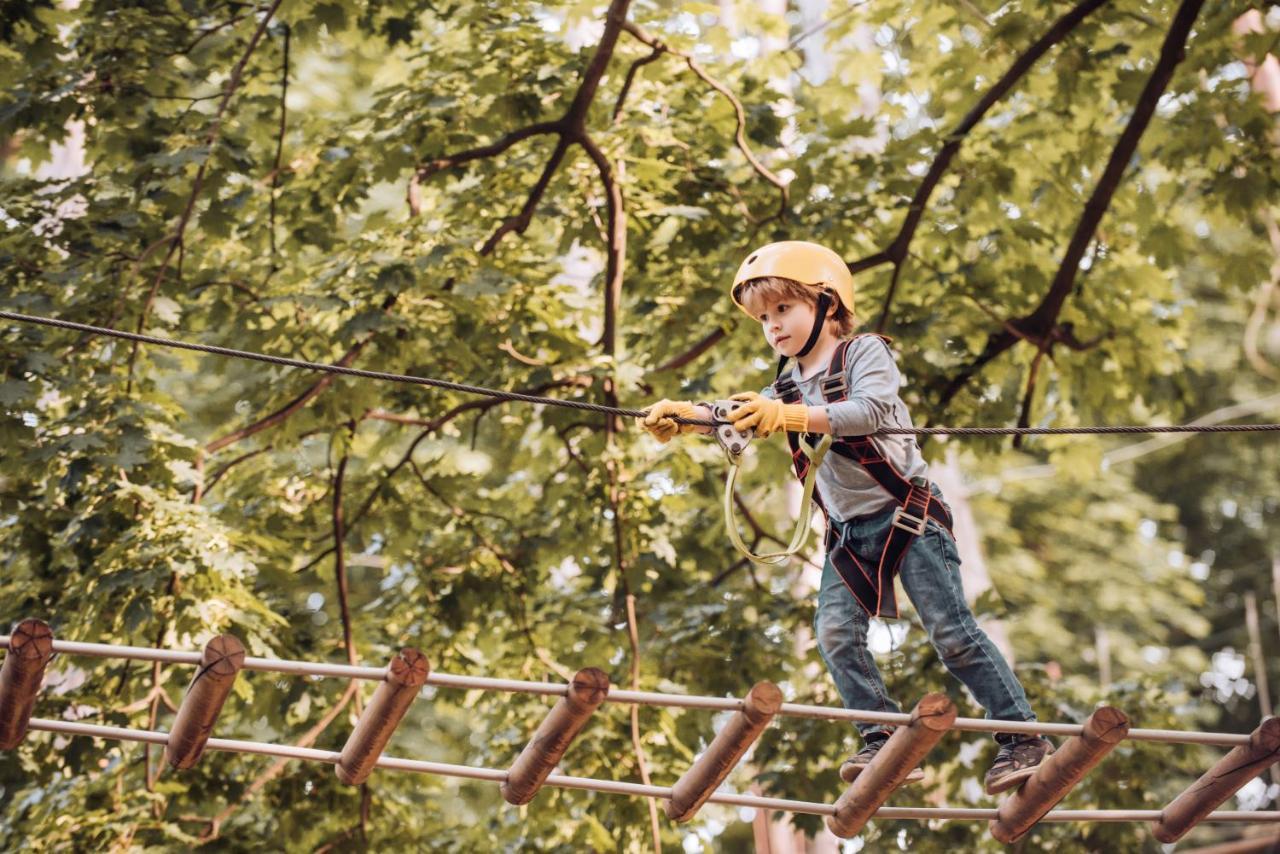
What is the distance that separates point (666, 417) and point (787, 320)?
1.44 feet

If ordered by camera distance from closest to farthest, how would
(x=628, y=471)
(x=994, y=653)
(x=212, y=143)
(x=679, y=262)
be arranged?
1. (x=994, y=653)
2. (x=212, y=143)
3. (x=628, y=471)
4. (x=679, y=262)

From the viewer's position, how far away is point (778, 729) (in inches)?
276

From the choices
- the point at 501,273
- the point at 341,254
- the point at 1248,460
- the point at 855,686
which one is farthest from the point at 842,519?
the point at 1248,460

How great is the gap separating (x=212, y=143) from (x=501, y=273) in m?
1.18

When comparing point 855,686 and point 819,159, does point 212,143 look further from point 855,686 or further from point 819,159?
point 855,686

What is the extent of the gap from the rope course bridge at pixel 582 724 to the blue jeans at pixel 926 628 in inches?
7.2

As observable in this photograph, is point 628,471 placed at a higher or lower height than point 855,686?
higher

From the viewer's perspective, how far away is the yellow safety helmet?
402 centimetres

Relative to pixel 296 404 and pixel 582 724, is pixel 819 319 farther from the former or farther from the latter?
pixel 296 404

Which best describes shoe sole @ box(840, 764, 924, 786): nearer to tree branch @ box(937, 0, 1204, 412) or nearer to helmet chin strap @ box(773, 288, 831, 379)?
helmet chin strap @ box(773, 288, 831, 379)

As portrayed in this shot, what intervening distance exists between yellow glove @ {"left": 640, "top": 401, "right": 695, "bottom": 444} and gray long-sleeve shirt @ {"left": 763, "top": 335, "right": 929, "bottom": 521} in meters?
0.35

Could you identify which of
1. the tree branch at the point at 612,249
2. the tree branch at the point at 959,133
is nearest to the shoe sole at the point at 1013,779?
the tree branch at the point at 959,133

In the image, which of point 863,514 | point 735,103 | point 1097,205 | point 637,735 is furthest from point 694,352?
point 863,514

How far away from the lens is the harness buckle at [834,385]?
3.95 m
